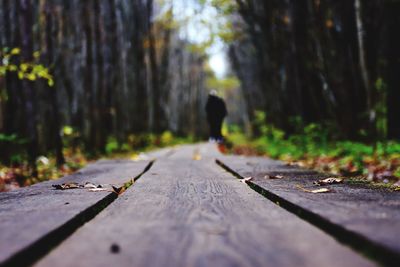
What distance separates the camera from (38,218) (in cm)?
209

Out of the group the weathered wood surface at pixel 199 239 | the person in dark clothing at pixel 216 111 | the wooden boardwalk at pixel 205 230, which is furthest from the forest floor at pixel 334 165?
the person in dark clothing at pixel 216 111

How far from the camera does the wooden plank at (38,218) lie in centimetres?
150

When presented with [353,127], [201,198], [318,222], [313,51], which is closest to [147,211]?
[201,198]

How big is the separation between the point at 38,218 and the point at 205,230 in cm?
82

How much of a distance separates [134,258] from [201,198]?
4.70 feet

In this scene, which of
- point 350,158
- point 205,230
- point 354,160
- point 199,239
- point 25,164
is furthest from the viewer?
point 25,164

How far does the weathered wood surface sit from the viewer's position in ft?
4.54

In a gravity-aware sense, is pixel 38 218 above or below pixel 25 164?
above

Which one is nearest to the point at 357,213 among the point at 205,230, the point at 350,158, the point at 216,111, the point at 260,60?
the point at 205,230

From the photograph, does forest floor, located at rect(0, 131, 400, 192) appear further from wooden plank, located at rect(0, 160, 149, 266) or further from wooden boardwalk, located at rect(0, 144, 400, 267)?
wooden plank, located at rect(0, 160, 149, 266)

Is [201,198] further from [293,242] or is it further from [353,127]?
[353,127]

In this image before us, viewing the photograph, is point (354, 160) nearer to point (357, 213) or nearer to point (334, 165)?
point (334, 165)

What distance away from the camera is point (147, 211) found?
234 centimetres

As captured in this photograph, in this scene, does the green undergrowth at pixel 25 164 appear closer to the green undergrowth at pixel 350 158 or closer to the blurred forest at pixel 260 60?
the blurred forest at pixel 260 60
